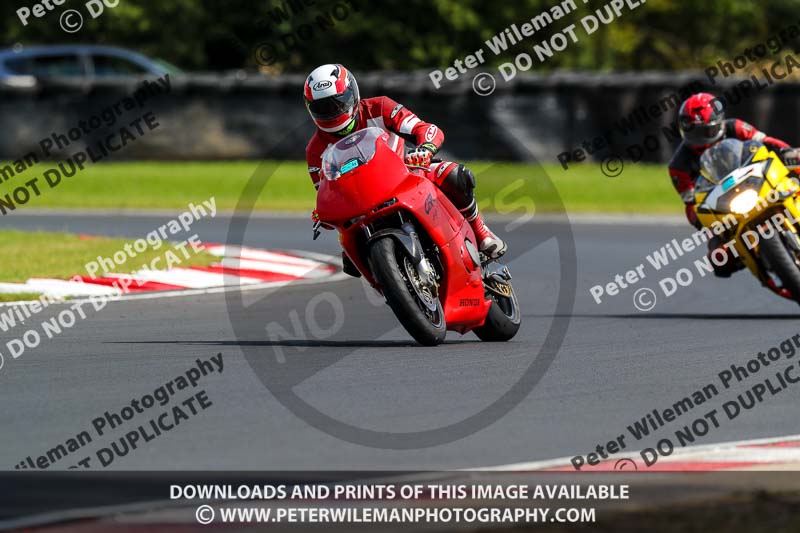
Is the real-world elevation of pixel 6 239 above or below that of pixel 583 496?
above

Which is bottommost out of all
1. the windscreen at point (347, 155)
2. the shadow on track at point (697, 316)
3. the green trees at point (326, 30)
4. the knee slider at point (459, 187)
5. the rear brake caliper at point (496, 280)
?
the shadow on track at point (697, 316)

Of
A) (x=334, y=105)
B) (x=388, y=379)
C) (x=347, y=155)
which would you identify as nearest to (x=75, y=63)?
(x=334, y=105)

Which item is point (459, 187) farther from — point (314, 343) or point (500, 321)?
point (314, 343)

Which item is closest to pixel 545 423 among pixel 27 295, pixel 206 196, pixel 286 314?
pixel 286 314

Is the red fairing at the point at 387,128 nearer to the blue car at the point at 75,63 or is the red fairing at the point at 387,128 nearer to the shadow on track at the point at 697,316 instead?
the shadow on track at the point at 697,316

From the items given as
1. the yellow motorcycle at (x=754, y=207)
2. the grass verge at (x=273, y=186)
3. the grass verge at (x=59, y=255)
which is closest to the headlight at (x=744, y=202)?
the yellow motorcycle at (x=754, y=207)

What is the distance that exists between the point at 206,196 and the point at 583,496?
2163 centimetres

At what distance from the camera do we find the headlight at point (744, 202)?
1182 centimetres

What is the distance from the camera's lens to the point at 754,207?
11.8m

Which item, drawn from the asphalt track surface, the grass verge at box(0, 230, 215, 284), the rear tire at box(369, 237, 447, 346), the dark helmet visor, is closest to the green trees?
the grass verge at box(0, 230, 215, 284)

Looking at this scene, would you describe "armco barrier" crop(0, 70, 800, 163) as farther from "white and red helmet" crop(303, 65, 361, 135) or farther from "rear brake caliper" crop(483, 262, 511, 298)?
"white and red helmet" crop(303, 65, 361, 135)

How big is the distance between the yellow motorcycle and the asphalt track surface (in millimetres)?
436

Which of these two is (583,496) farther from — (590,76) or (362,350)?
(590,76)

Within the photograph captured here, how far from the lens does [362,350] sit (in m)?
10.0
